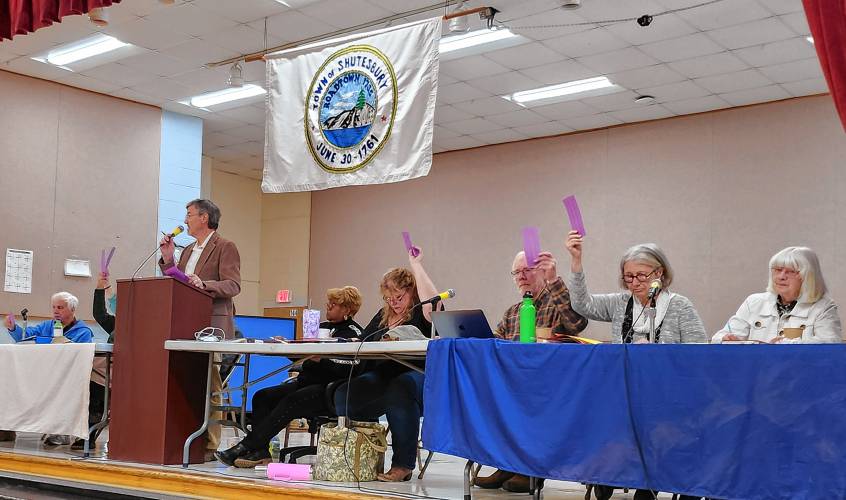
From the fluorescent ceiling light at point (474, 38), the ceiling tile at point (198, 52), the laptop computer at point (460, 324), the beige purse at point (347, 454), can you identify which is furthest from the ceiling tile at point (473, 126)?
the laptop computer at point (460, 324)

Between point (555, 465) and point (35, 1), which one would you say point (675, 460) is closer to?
point (555, 465)

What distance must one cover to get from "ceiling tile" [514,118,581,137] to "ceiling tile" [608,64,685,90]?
135cm

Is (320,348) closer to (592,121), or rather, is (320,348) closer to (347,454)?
(347,454)

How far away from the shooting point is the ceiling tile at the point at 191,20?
23.1 feet

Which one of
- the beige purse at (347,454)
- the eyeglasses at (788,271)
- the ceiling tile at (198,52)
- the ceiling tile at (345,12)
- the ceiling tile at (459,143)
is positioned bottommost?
the beige purse at (347,454)

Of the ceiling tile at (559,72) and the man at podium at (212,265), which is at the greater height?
the ceiling tile at (559,72)

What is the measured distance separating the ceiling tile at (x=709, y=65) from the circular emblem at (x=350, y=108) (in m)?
3.73

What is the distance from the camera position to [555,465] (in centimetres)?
308

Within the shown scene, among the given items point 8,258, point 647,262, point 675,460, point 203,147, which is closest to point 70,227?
point 8,258

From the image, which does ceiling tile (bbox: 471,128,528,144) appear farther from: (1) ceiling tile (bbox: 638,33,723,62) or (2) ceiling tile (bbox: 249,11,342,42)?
(2) ceiling tile (bbox: 249,11,342,42)

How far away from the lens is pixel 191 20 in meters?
7.24

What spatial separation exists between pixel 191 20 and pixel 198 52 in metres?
0.70

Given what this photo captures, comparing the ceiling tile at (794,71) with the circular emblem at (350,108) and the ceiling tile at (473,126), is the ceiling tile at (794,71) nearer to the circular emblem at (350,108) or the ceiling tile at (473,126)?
the ceiling tile at (473,126)

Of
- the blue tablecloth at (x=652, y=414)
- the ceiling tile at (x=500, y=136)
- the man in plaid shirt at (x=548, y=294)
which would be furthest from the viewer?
the ceiling tile at (x=500, y=136)
